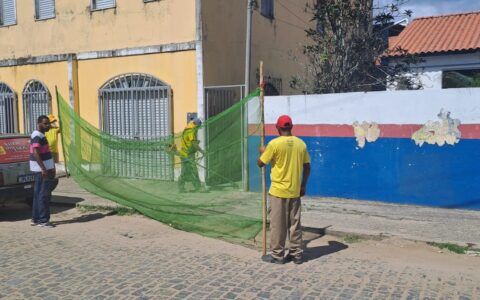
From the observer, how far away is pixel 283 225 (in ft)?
19.0

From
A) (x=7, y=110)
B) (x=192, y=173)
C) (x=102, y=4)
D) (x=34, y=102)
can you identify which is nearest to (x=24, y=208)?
(x=192, y=173)

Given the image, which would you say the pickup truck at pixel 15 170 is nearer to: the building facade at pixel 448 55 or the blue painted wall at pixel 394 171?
the blue painted wall at pixel 394 171

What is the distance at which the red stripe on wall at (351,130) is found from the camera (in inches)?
324

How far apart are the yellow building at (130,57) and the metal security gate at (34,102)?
3 centimetres

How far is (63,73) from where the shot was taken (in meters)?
13.7

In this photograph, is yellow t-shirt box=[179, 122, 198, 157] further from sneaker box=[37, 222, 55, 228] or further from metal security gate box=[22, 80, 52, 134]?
metal security gate box=[22, 80, 52, 134]

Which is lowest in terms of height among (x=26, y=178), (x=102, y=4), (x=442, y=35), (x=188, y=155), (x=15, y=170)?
(x=26, y=178)

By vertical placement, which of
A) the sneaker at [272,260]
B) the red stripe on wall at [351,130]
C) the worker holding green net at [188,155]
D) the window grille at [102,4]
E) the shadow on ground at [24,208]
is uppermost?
the window grille at [102,4]

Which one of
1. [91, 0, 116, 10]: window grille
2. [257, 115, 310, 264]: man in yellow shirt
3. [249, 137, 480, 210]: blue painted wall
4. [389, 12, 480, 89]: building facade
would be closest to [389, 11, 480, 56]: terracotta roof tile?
[389, 12, 480, 89]: building facade

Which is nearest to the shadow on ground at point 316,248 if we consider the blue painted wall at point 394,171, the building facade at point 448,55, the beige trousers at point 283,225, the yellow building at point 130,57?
the beige trousers at point 283,225

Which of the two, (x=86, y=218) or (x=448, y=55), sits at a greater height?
(x=448, y=55)

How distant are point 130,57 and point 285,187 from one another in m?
7.93

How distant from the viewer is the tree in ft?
36.3

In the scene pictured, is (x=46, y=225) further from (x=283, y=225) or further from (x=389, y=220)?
(x=389, y=220)
